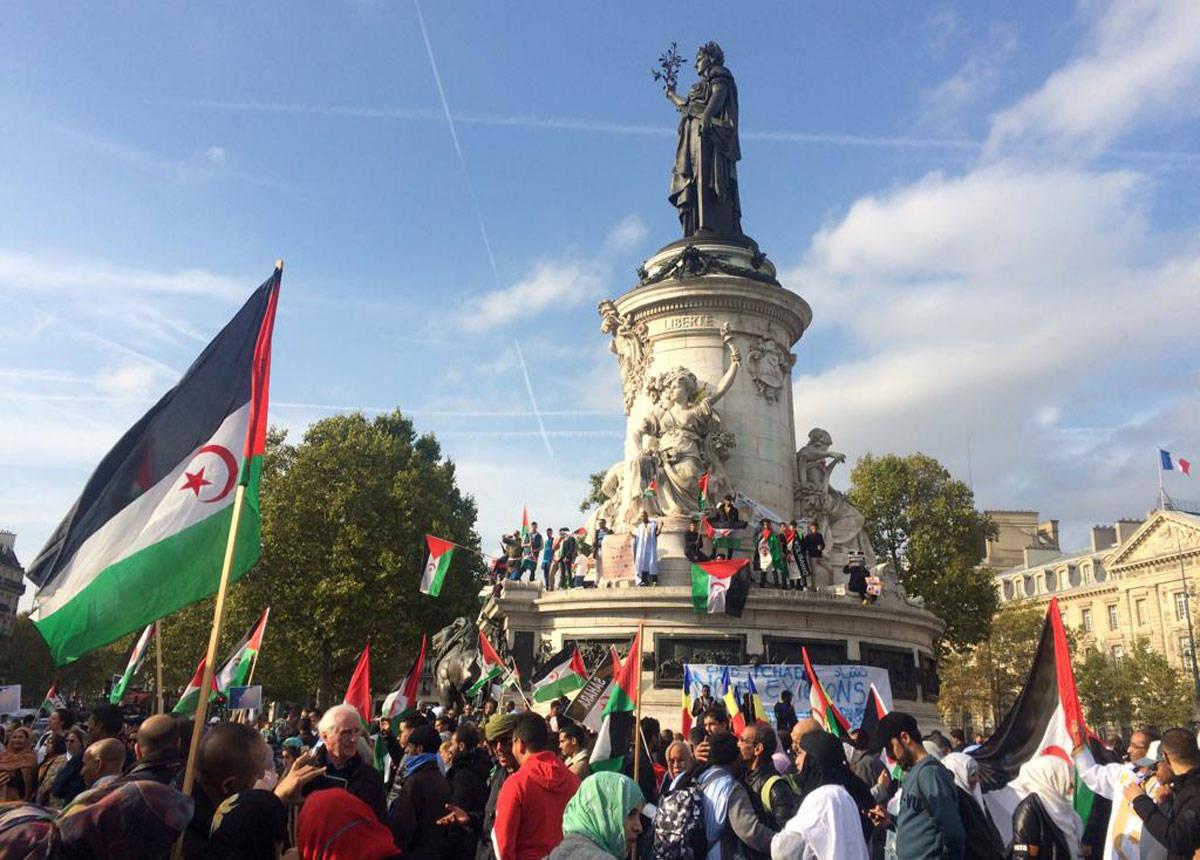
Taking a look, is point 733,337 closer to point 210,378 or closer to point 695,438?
point 695,438

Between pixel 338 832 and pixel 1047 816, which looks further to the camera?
pixel 1047 816

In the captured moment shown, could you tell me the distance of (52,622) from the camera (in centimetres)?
571

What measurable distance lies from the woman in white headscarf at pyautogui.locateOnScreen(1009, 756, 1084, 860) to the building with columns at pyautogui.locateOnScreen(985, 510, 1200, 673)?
5177 cm

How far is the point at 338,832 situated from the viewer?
4047 mm

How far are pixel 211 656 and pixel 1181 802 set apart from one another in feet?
17.8

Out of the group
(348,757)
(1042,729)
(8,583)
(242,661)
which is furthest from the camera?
(8,583)

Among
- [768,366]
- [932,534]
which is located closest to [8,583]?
[932,534]

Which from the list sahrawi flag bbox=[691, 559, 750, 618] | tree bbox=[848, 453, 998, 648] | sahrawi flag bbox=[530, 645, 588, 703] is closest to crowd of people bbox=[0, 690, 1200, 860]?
sahrawi flag bbox=[530, 645, 588, 703]

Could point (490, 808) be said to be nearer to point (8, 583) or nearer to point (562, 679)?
point (562, 679)

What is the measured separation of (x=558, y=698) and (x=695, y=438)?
9.94 meters

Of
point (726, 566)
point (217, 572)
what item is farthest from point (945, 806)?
point (726, 566)

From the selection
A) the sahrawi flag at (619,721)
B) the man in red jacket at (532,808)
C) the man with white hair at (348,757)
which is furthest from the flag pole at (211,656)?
the sahrawi flag at (619,721)

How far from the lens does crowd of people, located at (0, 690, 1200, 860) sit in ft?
12.8

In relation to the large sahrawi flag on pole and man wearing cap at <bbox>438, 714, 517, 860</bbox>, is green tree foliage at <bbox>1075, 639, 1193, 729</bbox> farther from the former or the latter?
the large sahrawi flag on pole
